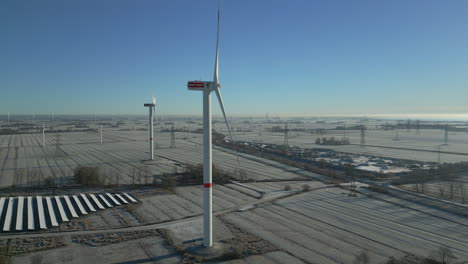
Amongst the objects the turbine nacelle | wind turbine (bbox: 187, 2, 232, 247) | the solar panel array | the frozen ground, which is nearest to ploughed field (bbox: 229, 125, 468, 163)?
the frozen ground

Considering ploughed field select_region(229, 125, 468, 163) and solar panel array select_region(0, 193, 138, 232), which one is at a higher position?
solar panel array select_region(0, 193, 138, 232)

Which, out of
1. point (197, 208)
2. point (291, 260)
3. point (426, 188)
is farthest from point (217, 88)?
point (426, 188)

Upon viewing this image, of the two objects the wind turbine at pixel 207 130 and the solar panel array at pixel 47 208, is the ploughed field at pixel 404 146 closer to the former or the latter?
the wind turbine at pixel 207 130

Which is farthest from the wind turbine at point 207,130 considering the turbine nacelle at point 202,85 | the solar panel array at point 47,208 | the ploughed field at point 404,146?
the ploughed field at point 404,146

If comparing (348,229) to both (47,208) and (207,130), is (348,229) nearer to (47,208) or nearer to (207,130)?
(207,130)

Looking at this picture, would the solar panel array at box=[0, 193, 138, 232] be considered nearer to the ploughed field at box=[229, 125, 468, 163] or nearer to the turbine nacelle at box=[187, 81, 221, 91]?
the turbine nacelle at box=[187, 81, 221, 91]

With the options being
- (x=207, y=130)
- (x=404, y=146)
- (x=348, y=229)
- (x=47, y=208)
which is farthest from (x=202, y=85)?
(x=404, y=146)

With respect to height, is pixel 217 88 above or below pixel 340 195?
above

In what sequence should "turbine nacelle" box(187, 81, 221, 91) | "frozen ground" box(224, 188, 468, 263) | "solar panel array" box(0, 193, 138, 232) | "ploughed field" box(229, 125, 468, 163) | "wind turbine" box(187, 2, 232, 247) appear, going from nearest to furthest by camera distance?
"wind turbine" box(187, 2, 232, 247), "turbine nacelle" box(187, 81, 221, 91), "frozen ground" box(224, 188, 468, 263), "solar panel array" box(0, 193, 138, 232), "ploughed field" box(229, 125, 468, 163)

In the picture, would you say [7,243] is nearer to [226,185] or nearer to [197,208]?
[197,208]
